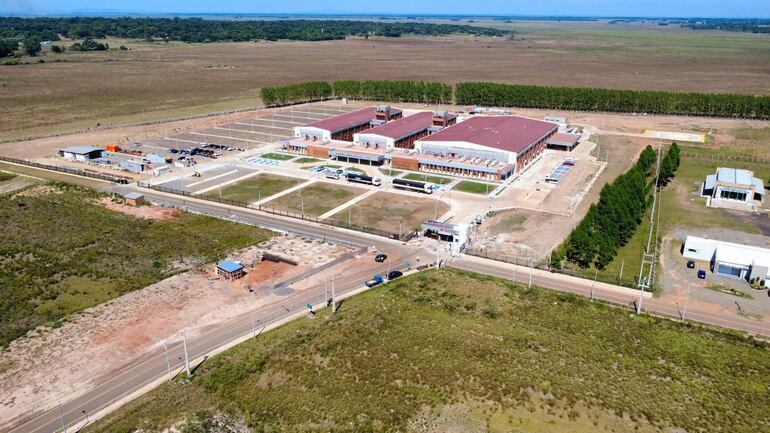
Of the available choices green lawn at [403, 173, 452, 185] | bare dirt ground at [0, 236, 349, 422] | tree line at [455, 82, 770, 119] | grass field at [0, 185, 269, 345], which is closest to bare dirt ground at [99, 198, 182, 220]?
grass field at [0, 185, 269, 345]

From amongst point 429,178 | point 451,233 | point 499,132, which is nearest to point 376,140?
point 429,178

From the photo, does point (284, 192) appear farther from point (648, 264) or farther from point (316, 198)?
point (648, 264)

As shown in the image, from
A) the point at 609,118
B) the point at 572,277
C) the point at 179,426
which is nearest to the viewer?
the point at 179,426

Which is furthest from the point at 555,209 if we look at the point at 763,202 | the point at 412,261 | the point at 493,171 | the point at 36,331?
the point at 36,331

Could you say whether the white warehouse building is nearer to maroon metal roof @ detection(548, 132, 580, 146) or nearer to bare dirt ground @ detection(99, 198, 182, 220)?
maroon metal roof @ detection(548, 132, 580, 146)

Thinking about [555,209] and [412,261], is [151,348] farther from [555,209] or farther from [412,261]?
[555,209]

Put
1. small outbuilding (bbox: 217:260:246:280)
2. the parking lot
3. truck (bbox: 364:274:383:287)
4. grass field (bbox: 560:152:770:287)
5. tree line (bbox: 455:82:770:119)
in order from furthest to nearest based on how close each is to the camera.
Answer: tree line (bbox: 455:82:770:119) < the parking lot < grass field (bbox: 560:152:770:287) < small outbuilding (bbox: 217:260:246:280) < truck (bbox: 364:274:383:287)

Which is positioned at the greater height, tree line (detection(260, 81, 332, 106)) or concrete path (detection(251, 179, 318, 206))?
tree line (detection(260, 81, 332, 106))
